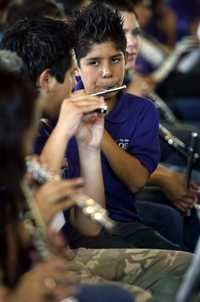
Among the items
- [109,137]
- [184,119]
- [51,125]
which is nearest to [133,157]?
[109,137]

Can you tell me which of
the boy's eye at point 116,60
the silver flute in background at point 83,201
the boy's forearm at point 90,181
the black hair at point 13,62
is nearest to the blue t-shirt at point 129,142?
the boy's eye at point 116,60

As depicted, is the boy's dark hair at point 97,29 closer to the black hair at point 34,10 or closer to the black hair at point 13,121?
the black hair at point 34,10

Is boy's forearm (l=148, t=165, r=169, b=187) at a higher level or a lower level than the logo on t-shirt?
lower

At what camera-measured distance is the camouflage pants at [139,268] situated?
1.93m

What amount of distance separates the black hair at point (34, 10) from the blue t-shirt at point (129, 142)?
55cm

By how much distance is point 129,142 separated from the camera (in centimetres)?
225

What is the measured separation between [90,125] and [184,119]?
98.6 inches

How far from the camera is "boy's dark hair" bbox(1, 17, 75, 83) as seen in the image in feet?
6.73

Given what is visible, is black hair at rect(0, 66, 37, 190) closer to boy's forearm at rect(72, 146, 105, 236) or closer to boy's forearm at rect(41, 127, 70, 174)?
boy's forearm at rect(41, 127, 70, 174)

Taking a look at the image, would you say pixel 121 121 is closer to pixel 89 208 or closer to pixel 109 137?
pixel 109 137

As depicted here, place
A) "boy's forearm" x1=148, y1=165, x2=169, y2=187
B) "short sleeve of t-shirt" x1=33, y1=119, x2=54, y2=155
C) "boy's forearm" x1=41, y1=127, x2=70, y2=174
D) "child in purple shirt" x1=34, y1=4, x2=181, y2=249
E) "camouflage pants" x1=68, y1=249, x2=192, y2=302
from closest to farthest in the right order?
"boy's forearm" x1=41, y1=127, x2=70, y2=174 → "camouflage pants" x1=68, y1=249, x2=192, y2=302 → "short sleeve of t-shirt" x1=33, y1=119, x2=54, y2=155 → "child in purple shirt" x1=34, y1=4, x2=181, y2=249 → "boy's forearm" x1=148, y1=165, x2=169, y2=187

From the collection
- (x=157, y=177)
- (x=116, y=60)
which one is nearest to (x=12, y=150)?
(x=116, y=60)

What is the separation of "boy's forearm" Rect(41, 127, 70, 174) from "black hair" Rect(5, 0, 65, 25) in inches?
36.8

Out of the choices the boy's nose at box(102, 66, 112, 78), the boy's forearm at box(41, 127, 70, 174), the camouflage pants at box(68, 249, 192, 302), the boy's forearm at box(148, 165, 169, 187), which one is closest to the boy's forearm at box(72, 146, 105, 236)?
the camouflage pants at box(68, 249, 192, 302)
